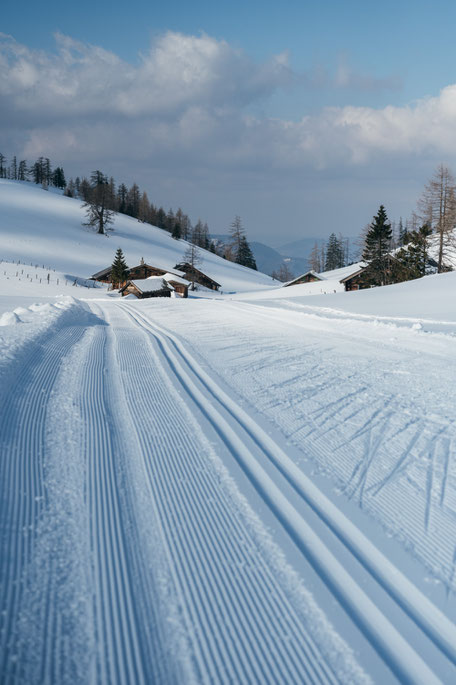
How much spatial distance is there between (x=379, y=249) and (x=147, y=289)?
25880 mm

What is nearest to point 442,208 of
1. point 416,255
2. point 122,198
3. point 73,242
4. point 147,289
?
point 416,255

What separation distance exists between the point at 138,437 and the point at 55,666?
2.00m

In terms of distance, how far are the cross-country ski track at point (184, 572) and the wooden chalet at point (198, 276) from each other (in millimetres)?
68991

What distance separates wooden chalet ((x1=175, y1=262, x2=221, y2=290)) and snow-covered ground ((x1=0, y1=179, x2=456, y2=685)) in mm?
67448

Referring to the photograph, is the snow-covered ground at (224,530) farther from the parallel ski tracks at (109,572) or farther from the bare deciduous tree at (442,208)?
the bare deciduous tree at (442,208)

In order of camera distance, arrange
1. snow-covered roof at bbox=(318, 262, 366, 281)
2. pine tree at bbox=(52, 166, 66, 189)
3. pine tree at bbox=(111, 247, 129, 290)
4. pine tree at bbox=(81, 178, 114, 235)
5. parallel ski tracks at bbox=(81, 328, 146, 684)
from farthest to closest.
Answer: pine tree at bbox=(52, 166, 66, 189)
pine tree at bbox=(81, 178, 114, 235)
snow-covered roof at bbox=(318, 262, 366, 281)
pine tree at bbox=(111, 247, 129, 290)
parallel ski tracks at bbox=(81, 328, 146, 684)

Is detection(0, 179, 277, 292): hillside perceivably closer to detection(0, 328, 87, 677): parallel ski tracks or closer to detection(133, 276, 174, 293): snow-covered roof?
detection(133, 276, 174, 293): snow-covered roof

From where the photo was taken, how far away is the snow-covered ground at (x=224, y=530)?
166 cm

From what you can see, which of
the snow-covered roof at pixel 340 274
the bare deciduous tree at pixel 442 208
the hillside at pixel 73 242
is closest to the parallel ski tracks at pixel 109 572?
the bare deciduous tree at pixel 442 208

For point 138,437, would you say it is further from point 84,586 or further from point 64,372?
point 64,372

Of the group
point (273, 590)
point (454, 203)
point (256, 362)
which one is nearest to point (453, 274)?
point (454, 203)

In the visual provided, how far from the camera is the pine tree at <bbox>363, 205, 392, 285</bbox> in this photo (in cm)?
4069

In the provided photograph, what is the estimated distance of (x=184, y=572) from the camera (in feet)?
6.73

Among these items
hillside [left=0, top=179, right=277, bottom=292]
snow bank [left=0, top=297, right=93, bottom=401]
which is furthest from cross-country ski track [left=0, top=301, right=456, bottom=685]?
hillside [left=0, top=179, right=277, bottom=292]
